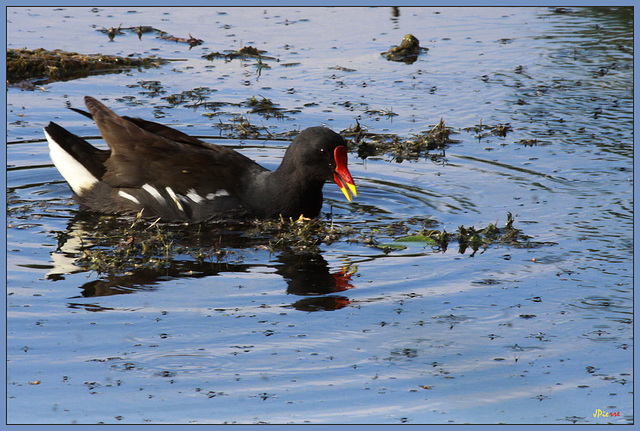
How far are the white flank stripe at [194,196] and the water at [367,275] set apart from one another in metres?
0.37

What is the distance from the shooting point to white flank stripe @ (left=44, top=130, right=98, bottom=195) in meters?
8.73

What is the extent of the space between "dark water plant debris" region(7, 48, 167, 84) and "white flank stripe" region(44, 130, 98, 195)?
12.7 feet

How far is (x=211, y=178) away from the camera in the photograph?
8.30 m

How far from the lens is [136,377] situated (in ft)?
17.9

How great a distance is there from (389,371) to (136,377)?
5.14ft

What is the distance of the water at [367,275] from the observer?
5340mm

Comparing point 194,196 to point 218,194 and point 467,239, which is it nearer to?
point 218,194

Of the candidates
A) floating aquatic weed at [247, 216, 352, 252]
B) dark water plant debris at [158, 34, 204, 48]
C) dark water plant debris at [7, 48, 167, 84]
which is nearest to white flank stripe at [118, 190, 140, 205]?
floating aquatic weed at [247, 216, 352, 252]

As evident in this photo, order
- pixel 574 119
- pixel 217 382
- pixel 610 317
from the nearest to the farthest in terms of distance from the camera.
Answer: pixel 217 382 → pixel 610 317 → pixel 574 119

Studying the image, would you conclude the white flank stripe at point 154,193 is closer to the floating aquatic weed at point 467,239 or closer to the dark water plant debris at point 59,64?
the floating aquatic weed at point 467,239

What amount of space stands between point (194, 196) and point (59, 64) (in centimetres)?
536

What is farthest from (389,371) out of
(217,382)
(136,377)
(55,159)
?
(55,159)

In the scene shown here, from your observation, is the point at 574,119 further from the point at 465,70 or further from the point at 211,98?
the point at 211,98

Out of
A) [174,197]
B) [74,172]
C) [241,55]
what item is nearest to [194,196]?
[174,197]
